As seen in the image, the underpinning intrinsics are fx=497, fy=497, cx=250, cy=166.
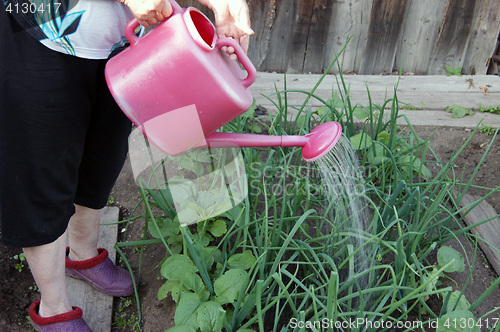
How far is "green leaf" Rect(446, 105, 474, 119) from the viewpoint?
252 cm

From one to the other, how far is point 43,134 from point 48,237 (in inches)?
12.0

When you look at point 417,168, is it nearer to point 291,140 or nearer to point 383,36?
point 291,140

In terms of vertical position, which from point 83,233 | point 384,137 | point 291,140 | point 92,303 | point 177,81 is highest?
point 177,81

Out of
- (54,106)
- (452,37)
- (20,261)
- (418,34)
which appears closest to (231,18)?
(54,106)

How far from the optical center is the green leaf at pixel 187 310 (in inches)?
52.5

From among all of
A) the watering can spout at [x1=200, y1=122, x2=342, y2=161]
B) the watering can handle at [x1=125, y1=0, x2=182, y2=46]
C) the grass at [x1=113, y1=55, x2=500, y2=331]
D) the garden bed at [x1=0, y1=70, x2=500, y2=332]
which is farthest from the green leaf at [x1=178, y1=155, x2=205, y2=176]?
the watering can handle at [x1=125, y1=0, x2=182, y2=46]

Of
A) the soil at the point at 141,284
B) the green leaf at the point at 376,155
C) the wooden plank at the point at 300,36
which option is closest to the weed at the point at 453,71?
the wooden plank at the point at 300,36

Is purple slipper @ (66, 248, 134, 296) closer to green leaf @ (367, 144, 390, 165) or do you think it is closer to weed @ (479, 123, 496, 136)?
green leaf @ (367, 144, 390, 165)

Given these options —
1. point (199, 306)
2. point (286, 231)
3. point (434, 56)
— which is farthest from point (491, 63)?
point (199, 306)

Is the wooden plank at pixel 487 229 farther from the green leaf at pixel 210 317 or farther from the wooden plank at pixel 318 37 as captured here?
the wooden plank at pixel 318 37

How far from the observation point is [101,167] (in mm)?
1492

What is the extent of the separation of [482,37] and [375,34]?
2.13 feet

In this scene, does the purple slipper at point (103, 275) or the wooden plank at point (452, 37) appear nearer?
the purple slipper at point (103, 275)

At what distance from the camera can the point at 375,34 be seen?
2877mm
